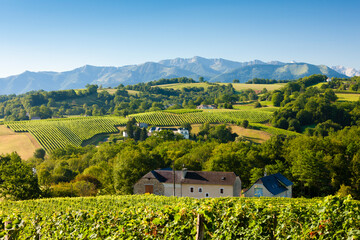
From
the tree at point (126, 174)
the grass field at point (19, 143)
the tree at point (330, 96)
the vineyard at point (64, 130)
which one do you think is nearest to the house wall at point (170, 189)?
the tree at point (126, 174)

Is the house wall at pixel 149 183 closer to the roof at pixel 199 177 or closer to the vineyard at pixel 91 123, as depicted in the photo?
the roof at pixel 199 177

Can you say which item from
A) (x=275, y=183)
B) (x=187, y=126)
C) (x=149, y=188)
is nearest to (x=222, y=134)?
(x=187, y=126)

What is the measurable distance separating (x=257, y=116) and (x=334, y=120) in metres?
26.2

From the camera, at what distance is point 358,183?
44531 millimetres

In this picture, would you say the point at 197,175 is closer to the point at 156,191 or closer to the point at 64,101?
the point at 156,191

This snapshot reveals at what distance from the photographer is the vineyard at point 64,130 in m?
89.8

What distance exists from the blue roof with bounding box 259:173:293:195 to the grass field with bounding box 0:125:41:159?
6135 cm

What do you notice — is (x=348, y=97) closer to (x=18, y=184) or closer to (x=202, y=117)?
(x=202, y=117)

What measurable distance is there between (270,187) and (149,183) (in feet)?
47.9

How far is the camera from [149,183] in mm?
39125

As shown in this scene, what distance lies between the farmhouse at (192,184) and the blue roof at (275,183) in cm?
363

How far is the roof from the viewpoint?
127ft

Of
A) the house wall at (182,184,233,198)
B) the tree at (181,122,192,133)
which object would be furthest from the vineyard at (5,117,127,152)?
the house wall at (182,184,233,198)

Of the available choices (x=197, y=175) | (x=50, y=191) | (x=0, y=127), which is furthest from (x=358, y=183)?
(x=0, y=127)
